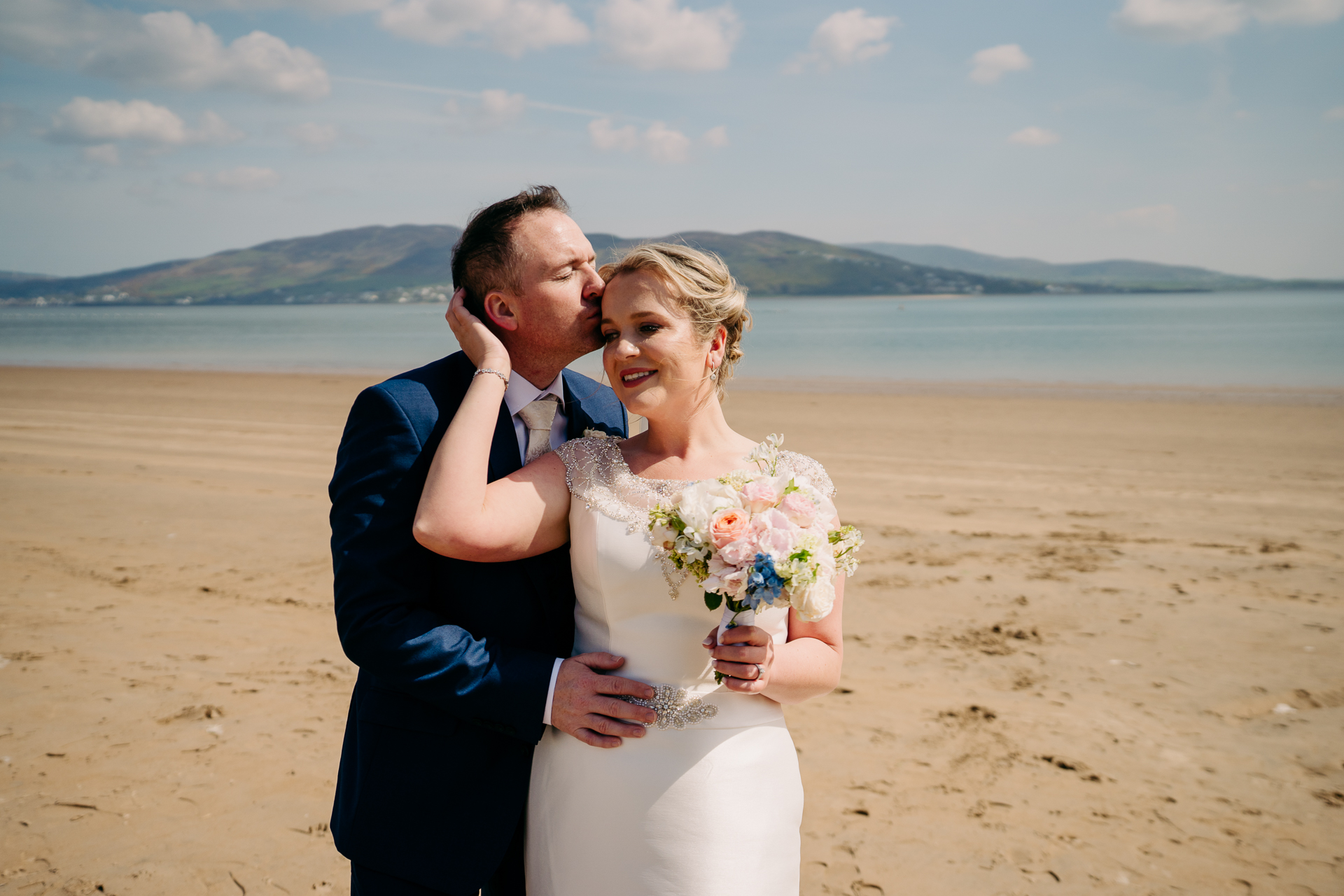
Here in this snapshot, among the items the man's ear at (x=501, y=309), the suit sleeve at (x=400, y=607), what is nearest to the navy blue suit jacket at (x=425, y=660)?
the suit sleeve at (x=400, y=607)

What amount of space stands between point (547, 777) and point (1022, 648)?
15.7ft

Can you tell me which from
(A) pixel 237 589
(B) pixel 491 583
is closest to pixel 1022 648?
(B) pixel 491 583

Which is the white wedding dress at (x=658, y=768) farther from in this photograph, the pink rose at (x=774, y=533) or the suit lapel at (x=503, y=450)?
the pink rose at (x=774, y=533)

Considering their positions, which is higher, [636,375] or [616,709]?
[636,375]

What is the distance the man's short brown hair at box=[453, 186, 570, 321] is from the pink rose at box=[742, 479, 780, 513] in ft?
3.24

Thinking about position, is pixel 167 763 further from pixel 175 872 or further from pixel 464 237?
pixel 464 237

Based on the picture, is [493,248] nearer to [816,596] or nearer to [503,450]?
[503,450]

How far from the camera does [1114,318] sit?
78.2 meters

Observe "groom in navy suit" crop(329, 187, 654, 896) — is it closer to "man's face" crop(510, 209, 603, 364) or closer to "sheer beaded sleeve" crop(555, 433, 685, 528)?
"man's face" crop(510, 209, 603, 364)

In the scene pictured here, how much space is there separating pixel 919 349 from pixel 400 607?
43459 mm

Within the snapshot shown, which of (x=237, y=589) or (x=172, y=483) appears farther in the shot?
(x=172, y=483)

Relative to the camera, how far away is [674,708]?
2453mm

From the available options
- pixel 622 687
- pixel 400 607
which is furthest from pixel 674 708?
pixel 400 607

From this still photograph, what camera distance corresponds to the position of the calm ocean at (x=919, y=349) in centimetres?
2869
